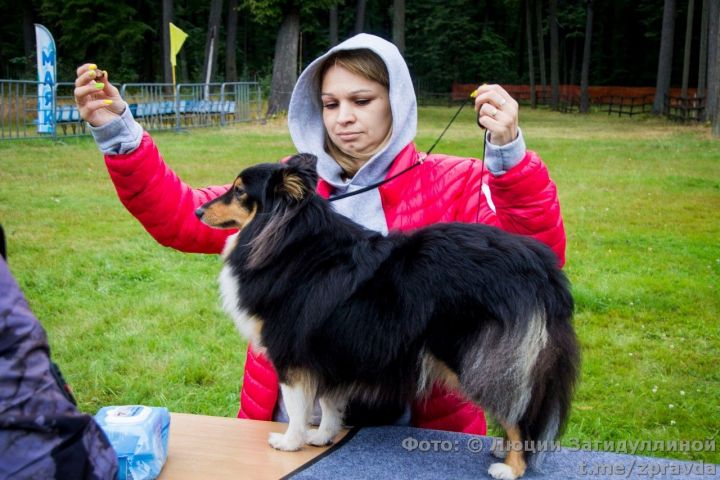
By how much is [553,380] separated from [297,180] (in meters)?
0.98

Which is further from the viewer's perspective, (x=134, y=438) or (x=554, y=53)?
(x=554, y=53)

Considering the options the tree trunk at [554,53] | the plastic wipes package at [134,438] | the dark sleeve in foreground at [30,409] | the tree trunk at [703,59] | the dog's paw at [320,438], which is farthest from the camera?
the tree trunk at [554,53]

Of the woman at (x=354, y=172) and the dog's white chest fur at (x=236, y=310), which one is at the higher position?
the woman at (x=354, y=172)

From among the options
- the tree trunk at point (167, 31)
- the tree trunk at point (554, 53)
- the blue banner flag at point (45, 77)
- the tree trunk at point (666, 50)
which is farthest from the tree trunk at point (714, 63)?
the tree trunk at point (167, 31)

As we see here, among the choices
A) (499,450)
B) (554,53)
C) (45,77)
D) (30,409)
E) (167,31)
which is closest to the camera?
(30,409)

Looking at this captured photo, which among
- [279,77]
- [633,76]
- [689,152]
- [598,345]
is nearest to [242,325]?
[598,345]

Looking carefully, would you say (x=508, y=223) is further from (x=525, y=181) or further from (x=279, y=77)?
(x=279, y=77)

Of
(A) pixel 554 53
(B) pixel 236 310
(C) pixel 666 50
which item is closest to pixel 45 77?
(B) pixel 236 310

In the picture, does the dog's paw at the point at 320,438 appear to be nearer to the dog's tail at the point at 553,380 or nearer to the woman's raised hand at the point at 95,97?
the dog's tail at the point at 553,380

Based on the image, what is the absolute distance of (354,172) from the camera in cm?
296

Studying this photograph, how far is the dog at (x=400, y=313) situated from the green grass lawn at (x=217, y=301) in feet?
8.12

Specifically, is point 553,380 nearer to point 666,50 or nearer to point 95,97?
point 95,97

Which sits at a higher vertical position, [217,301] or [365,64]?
[365,64]

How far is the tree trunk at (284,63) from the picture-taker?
85.8 ft
